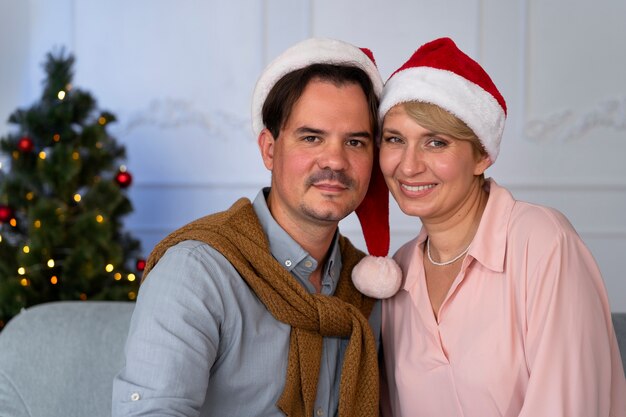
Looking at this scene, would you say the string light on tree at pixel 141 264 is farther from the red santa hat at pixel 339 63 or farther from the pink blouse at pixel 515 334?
the pink blouse at pixel 515 334

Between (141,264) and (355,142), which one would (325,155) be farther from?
(141,264)

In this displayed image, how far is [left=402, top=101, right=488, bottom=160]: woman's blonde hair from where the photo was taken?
6.09ft

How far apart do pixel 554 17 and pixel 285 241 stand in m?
2.23

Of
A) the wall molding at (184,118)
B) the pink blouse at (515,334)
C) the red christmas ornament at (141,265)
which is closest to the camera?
the pink blouse at (515,334)

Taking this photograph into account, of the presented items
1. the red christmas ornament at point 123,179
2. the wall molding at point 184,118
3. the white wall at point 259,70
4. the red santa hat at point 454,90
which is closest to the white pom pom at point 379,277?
the red santa hat at point 454,90

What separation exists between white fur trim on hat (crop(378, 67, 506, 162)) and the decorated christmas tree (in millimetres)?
1626

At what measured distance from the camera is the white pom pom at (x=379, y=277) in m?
2.02

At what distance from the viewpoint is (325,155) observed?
76.3 inches

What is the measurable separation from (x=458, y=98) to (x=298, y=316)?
61 centimetres

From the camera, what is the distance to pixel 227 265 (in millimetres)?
1846

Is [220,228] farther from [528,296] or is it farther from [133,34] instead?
[133,34]

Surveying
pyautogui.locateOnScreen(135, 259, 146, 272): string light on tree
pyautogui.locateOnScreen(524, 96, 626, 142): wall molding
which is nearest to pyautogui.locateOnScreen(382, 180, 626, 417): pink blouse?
pyautogui.locateOnScreen(135, 259, 146, 272): string light on tree

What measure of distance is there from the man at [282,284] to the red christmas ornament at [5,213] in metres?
1.40

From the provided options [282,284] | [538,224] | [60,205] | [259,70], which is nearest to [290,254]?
[282,284]
